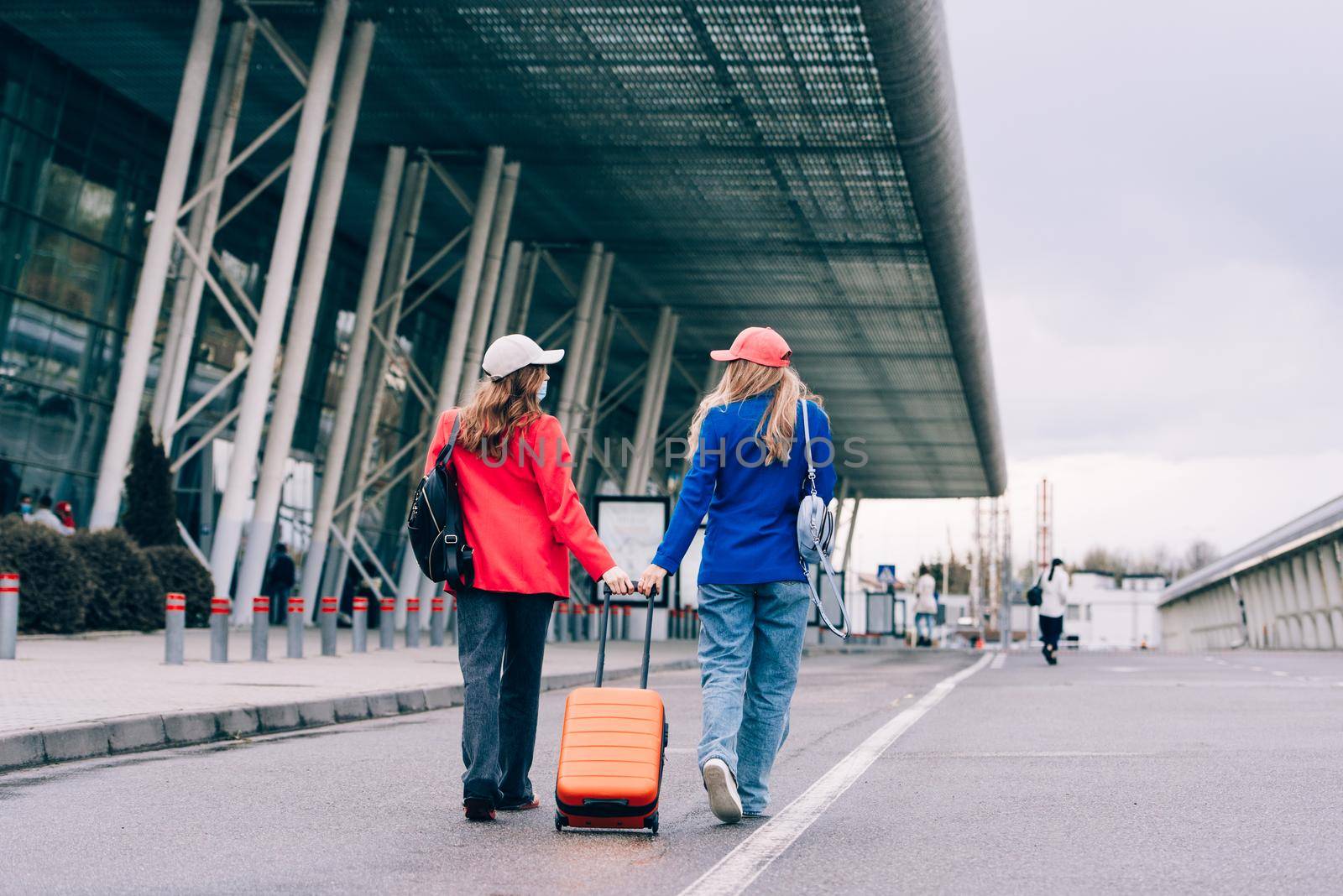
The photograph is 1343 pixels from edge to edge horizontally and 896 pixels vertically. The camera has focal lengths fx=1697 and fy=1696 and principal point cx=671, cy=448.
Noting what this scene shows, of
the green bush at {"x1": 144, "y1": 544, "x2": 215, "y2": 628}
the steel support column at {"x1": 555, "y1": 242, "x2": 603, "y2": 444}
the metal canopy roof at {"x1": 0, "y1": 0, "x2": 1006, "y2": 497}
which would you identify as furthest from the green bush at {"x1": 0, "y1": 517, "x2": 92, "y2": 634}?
the steel support column at {"x1": 555, "y1": 242, "x2": 603, "y2": 444}

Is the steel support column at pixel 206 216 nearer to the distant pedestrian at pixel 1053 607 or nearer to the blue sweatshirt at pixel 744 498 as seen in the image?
the distant pedestrian at pixel 1053 607

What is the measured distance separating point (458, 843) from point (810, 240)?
98.3 ft

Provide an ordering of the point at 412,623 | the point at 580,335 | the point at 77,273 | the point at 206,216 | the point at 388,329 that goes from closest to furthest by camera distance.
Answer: the point at 412,623
the point at 206,216
the point at 77,273
the point at 388,329
the point at 580,335

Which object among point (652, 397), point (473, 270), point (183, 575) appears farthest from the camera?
point (652, 397)

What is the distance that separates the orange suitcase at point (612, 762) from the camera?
229 inches

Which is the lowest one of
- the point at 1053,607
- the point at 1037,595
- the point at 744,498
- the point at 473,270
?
the point at 744,498

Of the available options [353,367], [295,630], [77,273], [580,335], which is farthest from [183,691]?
[580,335]

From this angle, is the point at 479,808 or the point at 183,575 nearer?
the point at 479,808

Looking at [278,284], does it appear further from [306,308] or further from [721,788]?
[721,788]

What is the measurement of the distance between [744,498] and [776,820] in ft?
4.02

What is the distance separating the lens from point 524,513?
6.57 metres

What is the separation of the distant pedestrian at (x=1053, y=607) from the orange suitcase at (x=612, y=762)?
2081cm

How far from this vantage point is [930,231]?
104ft

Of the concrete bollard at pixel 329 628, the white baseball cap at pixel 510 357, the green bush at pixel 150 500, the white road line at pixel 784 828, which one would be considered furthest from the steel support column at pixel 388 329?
the white baseball cap at pixel 510 357
